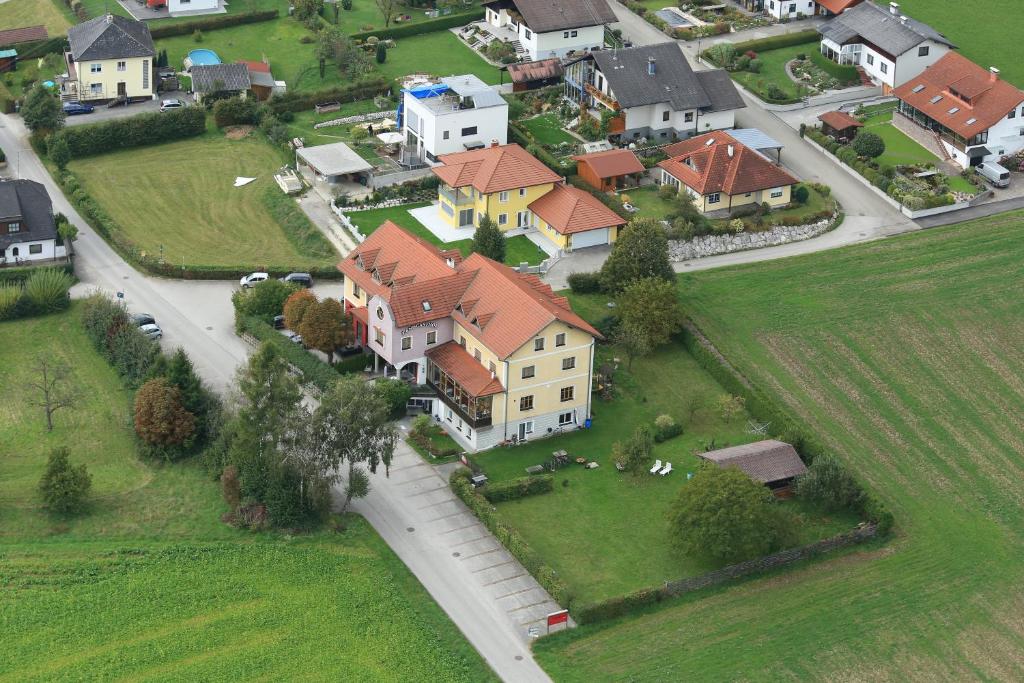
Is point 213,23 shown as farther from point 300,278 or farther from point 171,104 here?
point 300,278

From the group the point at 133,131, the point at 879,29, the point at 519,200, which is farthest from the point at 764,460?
the point at 133,131

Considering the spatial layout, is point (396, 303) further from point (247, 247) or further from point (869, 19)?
point (869, 19)

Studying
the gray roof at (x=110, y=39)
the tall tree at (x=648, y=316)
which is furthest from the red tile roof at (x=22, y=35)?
the tall tree at (x=648, y=316)

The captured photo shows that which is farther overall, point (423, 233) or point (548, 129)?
point (548, 129)

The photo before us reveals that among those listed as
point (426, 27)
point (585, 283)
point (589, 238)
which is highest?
point (426, 27)

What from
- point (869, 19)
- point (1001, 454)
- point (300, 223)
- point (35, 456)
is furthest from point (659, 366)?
point (869, 19)

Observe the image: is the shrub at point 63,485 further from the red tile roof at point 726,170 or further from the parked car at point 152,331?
the red tile roof at point 726,170
